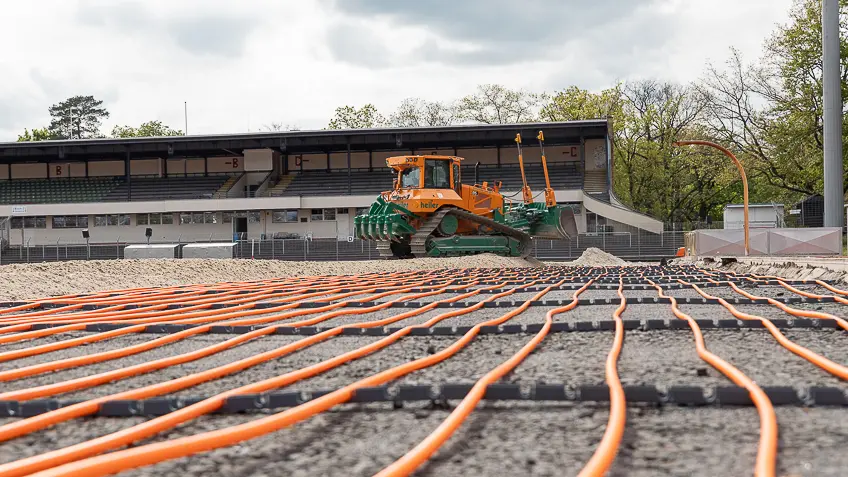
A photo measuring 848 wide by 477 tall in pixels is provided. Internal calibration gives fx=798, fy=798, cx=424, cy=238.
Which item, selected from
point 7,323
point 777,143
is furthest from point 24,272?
point 777,143

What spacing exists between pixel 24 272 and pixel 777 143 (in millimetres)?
31712

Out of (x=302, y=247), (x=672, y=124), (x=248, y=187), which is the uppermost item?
(x=672, y=124)

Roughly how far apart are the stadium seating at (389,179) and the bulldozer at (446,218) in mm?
20562

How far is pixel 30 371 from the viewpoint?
448cm

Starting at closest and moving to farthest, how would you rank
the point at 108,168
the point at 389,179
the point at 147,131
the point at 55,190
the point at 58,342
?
the point at 58,342 → the point at 389,179 → the point at 55,190 → the point at 108,168 → the point at 147,131

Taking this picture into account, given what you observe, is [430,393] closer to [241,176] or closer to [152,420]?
[152,420]

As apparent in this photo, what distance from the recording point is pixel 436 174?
21.6 m

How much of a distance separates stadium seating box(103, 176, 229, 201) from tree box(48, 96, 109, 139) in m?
46.8

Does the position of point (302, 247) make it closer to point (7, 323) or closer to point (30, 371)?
point (7, 323)

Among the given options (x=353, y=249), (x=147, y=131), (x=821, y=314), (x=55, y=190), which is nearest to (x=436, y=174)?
(x=353, y=249)

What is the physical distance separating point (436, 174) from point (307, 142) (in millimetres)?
25436

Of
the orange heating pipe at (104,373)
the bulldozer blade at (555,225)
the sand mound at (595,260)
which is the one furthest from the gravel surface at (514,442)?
the sand mound at (595,260)

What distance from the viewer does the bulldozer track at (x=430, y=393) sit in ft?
8.69

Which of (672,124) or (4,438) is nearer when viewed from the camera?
(4,438)
